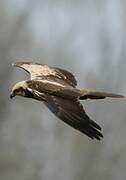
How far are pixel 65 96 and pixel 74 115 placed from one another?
0.44 m

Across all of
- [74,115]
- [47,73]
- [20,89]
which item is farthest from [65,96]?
[47,73]

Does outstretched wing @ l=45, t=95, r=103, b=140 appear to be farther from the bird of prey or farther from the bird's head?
the bird's head

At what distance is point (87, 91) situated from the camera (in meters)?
14.8

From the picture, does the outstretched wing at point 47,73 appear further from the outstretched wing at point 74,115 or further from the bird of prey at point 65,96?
the outstretched wing at point 74,115

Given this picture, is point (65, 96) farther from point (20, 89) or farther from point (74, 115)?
point (20, 89)

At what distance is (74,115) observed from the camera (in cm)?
1409

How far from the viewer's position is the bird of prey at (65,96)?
13.9m

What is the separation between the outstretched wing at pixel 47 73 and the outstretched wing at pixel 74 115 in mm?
1893

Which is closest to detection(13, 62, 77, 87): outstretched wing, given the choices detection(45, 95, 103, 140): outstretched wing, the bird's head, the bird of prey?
the bird of prey

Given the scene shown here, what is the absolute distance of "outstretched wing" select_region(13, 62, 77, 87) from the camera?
16.7 metres

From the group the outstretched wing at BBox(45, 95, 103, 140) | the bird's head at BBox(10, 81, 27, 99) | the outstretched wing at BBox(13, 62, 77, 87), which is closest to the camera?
the outstretched wing at BBox(45, 95, 103, 140)

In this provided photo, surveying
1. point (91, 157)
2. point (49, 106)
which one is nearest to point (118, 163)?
point (91, 157)

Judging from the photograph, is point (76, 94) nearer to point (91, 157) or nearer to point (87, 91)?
point (87, 91)

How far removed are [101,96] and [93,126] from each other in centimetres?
97
